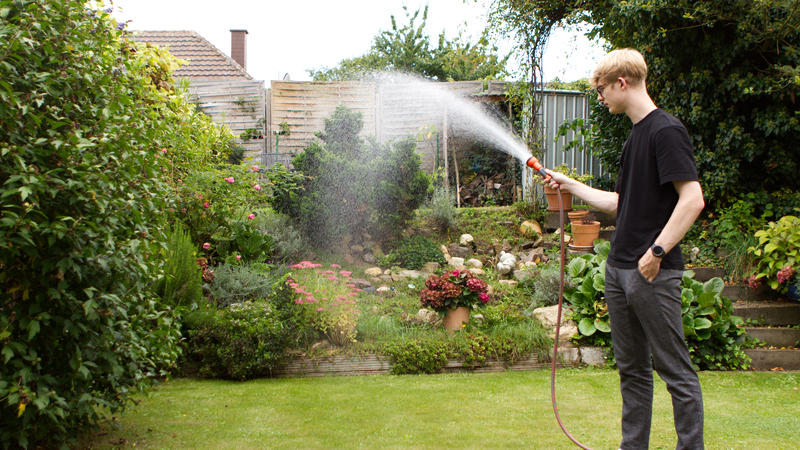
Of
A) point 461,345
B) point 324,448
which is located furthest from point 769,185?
point 324,448

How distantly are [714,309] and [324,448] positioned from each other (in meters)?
3.72

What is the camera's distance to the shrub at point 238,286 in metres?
5.42

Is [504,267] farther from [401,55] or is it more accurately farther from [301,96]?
[401,55]

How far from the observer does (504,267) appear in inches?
278

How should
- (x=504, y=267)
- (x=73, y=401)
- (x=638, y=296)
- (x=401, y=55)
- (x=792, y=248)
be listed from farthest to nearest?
(x=401, y=55)
(x=504, y=267)
(x=792, y=248)
(x=73, y=401)
(x=638, y=296)

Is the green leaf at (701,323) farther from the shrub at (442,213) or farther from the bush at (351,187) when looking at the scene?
the shrub at (442,213)

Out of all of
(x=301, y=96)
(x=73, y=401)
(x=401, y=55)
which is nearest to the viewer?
(x=73, y=401)

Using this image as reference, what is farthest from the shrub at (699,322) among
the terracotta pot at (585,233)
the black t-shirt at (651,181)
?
the black t-shirt at (651,181)

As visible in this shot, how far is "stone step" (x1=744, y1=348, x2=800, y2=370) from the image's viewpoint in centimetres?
500

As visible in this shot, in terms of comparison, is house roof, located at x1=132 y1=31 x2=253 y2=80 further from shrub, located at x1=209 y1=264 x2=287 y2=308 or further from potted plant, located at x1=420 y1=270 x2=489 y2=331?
potted plant, located at x1=420 y1=270 x2=489 y2=331

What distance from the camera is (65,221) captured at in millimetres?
2430

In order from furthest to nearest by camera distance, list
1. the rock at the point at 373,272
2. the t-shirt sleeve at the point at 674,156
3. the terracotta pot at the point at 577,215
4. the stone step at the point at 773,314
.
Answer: the terracotta pot at the point at 577,215 < the rock at the point at 373,272 < the stone step at the point at 773,314 < the t-shirt sleeve at the point at 674,156

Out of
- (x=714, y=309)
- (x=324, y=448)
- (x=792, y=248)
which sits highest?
(x=792, y=248)

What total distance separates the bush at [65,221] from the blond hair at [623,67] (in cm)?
217
